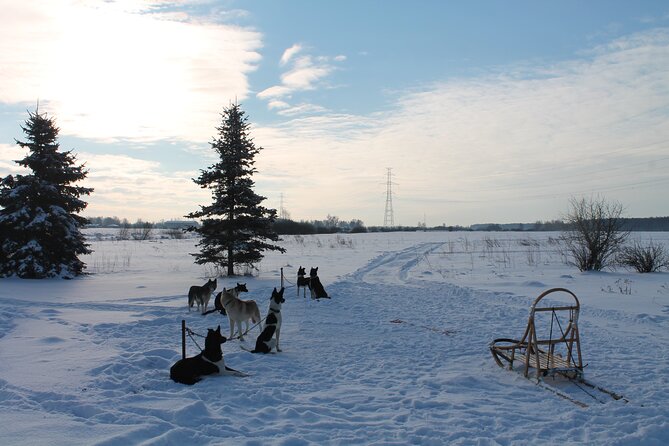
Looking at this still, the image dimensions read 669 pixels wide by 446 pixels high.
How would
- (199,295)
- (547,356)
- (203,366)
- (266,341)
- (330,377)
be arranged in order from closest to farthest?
(203,366) < (330,377) < (547,356) < (266,341) < (199,295)

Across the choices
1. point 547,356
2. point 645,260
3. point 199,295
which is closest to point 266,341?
point 199,295

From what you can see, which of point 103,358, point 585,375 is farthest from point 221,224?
point 585,375

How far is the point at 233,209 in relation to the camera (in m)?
19.9

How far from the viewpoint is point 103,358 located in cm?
757

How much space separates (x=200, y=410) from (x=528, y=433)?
3.88m

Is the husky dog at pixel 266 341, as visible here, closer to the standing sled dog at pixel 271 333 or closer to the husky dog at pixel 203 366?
the standing sled dog at pixel 271 333

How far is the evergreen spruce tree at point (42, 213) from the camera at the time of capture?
737 inches

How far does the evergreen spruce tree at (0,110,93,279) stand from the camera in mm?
18719

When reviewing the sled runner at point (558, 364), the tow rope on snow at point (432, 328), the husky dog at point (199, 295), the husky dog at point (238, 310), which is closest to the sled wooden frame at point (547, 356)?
the sled runner at point (558, 364)

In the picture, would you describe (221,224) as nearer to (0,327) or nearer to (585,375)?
(0,327)

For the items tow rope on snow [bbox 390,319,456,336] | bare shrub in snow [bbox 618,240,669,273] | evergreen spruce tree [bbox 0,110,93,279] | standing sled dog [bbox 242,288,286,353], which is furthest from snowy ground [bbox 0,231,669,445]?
bare shrub in snow [bbox 618,240,669,273]

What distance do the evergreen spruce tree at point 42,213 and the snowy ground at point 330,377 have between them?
4093mm

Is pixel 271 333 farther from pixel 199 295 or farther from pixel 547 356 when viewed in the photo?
pixel 547 356

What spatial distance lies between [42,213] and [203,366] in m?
16.2
